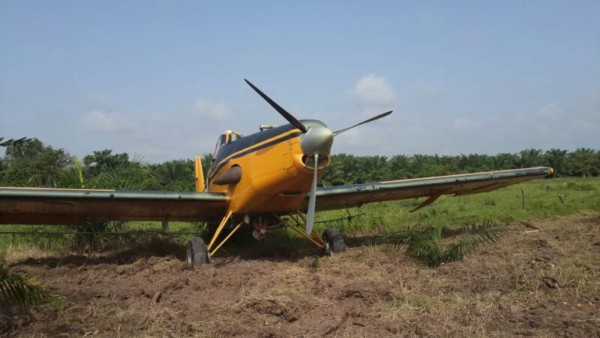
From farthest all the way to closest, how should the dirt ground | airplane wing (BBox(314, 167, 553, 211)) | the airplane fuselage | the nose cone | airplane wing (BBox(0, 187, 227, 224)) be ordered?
1. airplane wing (BBox(314, 167, 553, 211))
2. the airplane fuselage
3. airplane wing (BBox(0, 187, 227, 224))
4. the nose cone
5. the dirt ground

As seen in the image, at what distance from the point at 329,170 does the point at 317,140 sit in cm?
3357

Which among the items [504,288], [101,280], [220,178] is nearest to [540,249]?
[504,288]

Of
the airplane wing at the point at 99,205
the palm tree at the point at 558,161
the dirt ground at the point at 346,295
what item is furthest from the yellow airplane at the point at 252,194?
the palm tree at the point at 558,161

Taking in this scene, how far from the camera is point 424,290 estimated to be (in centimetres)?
575

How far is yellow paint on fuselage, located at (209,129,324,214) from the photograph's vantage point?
8.06 metres

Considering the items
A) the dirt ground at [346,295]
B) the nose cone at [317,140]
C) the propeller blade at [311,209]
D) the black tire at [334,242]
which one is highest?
the nose cone at [317,140]

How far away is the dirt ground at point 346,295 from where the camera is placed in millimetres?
4535

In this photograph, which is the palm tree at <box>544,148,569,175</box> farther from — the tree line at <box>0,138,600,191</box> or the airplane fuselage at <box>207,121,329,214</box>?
the airplane fuselage at <box>207,121,329,214</box>

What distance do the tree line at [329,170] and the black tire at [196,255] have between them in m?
5.18

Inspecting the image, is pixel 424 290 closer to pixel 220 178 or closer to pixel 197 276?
pixel 197 276

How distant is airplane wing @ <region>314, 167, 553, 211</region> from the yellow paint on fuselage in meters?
1.05

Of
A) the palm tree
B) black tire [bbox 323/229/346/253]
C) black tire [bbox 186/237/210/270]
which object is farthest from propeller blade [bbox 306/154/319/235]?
the palm tree

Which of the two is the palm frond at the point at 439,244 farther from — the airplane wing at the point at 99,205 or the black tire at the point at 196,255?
the airplane wing at the point at 99,205

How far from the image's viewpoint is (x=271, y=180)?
8422 mm
